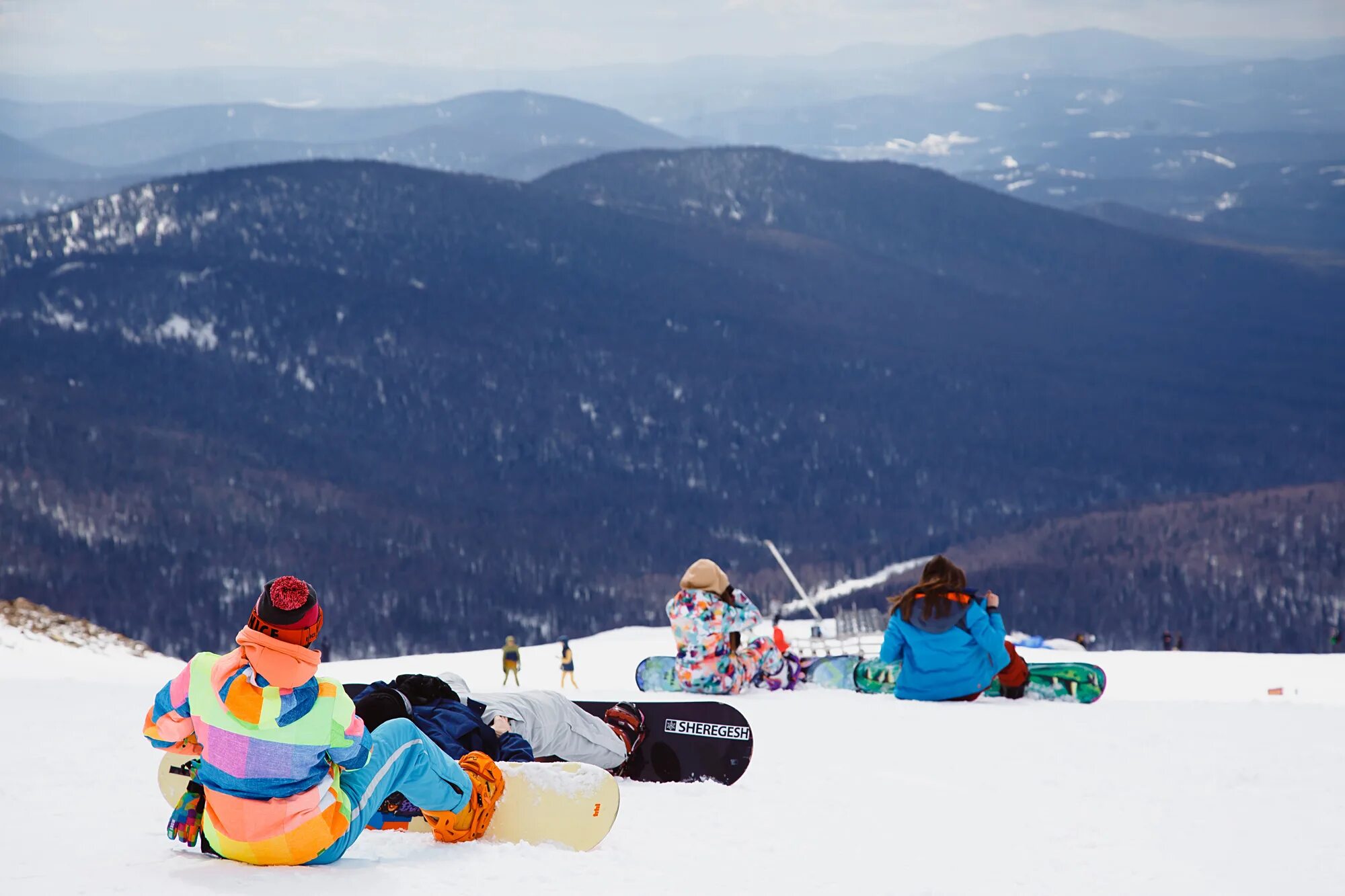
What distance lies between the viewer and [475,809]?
20.4ft

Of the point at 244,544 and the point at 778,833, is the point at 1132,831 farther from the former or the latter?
the point at 244,544

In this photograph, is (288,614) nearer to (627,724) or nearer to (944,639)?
(627,724)

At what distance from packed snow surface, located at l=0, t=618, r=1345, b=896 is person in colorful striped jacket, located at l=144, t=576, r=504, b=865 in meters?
0.14

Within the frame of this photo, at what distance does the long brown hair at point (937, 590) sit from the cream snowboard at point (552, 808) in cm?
475

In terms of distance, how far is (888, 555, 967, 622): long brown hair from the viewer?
10680 mm

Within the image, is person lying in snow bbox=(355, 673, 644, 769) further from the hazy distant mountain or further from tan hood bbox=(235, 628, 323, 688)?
the hazy distant mountain

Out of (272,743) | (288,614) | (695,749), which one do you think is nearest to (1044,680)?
(695,749)

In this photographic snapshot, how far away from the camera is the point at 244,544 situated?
4532 inches

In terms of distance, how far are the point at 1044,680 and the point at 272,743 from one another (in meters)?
7.66

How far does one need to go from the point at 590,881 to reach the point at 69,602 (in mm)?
95452

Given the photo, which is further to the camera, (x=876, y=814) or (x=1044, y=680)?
(x=1044, y=680)

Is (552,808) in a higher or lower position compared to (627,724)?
higher

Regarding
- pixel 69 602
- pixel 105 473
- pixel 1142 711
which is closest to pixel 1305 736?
pixel 1142 711

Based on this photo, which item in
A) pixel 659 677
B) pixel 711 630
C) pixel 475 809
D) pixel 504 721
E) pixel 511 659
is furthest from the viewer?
pixel 511 659
